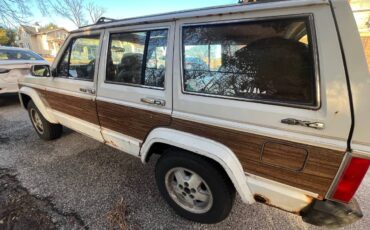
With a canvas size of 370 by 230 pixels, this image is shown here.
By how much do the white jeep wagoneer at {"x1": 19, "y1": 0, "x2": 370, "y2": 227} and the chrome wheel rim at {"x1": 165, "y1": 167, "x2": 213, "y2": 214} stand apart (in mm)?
12

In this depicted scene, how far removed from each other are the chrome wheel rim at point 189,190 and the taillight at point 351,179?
984mm

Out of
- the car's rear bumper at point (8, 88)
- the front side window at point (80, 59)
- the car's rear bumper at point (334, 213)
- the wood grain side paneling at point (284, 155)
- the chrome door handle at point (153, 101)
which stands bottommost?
the car's rear bumper at point (334, 213)

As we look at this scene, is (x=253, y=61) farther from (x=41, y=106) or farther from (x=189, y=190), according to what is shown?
(x=41, y=106)

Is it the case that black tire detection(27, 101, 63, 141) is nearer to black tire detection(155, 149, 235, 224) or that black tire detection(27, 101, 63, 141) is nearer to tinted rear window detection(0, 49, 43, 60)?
black tire detection(155, 149, 235, 224)

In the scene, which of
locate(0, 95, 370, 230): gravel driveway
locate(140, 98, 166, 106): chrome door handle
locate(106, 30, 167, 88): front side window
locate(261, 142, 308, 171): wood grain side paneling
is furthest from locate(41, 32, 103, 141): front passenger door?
locate(261, 142, 308, 171): wood grain side paneling

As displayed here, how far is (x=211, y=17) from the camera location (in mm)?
1709

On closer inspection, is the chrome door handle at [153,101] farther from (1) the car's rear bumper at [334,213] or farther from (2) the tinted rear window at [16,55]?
(2) the tinted rear window at [16,55]

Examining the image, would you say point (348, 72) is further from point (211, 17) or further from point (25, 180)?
point (25, 180)

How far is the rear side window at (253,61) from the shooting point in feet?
4.54

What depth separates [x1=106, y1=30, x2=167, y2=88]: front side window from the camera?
207 cm

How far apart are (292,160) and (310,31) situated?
2.74 ft

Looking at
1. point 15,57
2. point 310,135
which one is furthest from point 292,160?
point 15,57

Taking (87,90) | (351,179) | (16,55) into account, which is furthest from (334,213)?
(16,55)

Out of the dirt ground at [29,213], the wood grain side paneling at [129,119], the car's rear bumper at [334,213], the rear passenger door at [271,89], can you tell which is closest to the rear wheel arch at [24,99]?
the dirt ground at [29,213]
